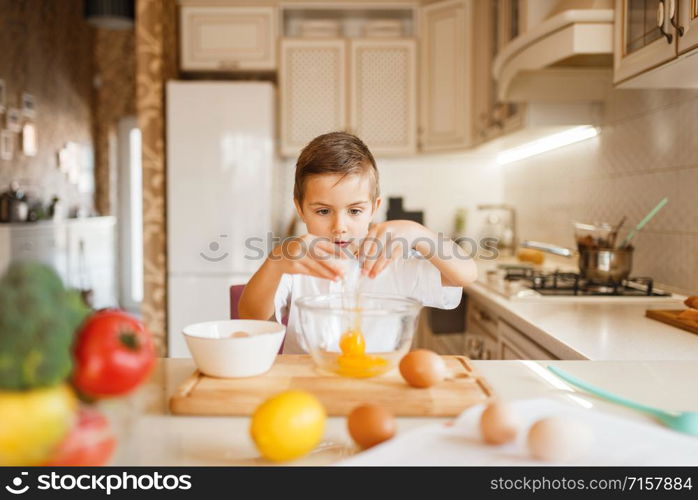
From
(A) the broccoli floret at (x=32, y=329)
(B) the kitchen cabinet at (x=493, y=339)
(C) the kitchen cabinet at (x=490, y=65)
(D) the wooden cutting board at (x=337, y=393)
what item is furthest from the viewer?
(C) the kitchen cabinet at (x=490, y=65)

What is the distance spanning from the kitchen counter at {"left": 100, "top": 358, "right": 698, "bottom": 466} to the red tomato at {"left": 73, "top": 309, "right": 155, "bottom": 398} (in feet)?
0.07

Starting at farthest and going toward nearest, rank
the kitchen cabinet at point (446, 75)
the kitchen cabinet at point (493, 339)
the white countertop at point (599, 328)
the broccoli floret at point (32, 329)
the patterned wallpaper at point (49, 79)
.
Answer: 1. the patterned wallpaper at point (49, 79)
2. the kitchen cabinet at point (446, 75)
3. the kitchen cabinet at point (493, 339)
4. the white countertop at point (599, 328)
5. the broccoli floret at point (32, 329)

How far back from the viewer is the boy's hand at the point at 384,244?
1051mm

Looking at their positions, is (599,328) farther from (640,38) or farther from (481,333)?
(481,333)

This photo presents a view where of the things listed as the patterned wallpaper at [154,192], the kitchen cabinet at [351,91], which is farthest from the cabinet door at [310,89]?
the patterned wallpaper at [154,192]

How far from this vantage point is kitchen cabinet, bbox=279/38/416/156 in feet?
12.0

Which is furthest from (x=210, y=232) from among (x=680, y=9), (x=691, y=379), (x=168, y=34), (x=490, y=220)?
(x=691, y=379)

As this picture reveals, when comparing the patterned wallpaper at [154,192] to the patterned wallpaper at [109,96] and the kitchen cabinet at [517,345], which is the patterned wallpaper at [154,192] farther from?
the patterned wallpaper at [109,96]

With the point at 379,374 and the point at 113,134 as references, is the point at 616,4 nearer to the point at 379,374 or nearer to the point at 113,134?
the point at 379,374

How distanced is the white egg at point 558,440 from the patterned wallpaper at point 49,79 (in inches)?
207

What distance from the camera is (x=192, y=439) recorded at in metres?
0.68

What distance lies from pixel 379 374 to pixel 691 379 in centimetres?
48

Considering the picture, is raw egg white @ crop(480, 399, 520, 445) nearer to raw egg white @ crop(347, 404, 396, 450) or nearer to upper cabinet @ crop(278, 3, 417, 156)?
raw egg white @ crop(347, 404, 396, 450)

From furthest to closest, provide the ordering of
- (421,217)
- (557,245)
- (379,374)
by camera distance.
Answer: (421,217)
(557,245)
(379,374)
